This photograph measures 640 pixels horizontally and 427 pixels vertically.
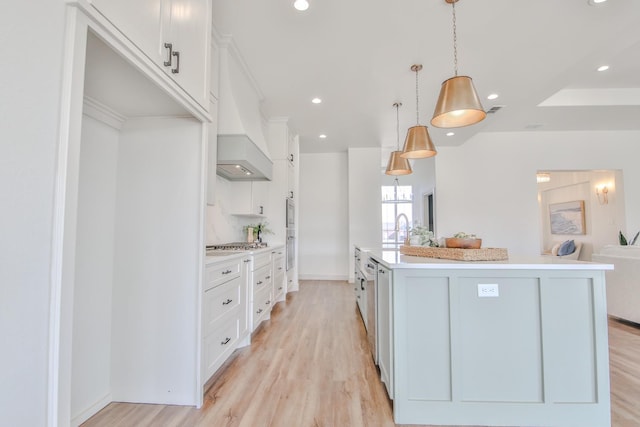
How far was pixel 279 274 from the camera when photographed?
416cm

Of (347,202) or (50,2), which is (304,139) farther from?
(50,2)

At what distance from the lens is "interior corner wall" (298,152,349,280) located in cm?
654

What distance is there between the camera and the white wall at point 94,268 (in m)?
1.58

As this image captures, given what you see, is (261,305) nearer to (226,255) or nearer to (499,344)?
(226,255)

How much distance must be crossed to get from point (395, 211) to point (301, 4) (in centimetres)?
637

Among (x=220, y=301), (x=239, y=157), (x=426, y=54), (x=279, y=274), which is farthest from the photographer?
(x=279, y=274)

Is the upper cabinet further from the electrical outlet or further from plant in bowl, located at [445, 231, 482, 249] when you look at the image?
the electrical outlet

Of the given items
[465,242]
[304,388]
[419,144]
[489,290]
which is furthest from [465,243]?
[304,388]

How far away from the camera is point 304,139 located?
19.0 ft

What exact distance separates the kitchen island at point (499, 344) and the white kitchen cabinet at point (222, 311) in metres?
1.19

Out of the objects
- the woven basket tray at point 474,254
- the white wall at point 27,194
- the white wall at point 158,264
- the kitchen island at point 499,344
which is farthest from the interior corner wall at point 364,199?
the white wall at point 27,194

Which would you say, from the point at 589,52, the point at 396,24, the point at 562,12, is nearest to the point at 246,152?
the point at 396,24

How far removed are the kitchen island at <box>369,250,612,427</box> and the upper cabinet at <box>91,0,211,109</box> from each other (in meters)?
1.57

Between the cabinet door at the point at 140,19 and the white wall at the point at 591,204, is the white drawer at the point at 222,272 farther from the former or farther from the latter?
the white wall at the point at 591,204
